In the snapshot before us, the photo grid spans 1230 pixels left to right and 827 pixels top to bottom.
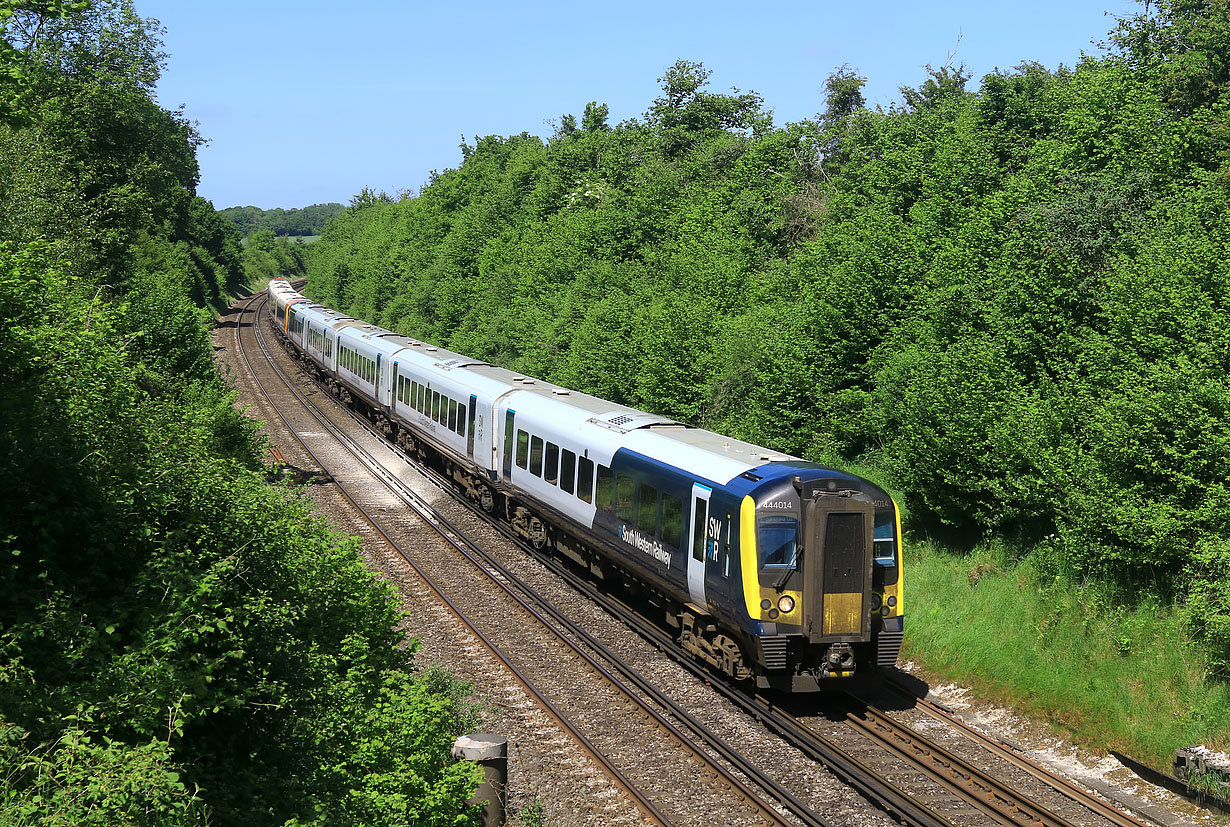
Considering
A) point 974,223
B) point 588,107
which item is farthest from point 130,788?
point 588,107

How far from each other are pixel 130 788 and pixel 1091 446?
46.1 feet

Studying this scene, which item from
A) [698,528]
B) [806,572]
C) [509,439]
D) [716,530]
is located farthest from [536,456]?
[806,572]

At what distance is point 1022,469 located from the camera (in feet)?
56.0

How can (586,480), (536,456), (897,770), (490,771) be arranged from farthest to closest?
(536,456), (586,480), (897,770), (490,771)

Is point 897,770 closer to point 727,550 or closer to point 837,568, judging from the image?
point 837,568

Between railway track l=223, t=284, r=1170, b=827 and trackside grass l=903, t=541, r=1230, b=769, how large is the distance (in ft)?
4.71

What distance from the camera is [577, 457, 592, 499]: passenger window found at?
18328mm

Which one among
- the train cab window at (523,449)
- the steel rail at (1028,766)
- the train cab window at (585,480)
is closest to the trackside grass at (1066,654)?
the steel rail at (1028,766)

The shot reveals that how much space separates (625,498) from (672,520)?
5.66 ft

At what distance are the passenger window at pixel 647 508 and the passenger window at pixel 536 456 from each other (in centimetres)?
477

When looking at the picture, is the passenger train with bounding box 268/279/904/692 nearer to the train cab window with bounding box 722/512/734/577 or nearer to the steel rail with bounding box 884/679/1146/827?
the train cab window with bounding box 722/512/734/577

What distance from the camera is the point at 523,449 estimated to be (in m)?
21.9

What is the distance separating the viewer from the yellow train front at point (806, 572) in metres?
13.4

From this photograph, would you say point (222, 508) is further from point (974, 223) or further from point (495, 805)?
point (974, 223)
